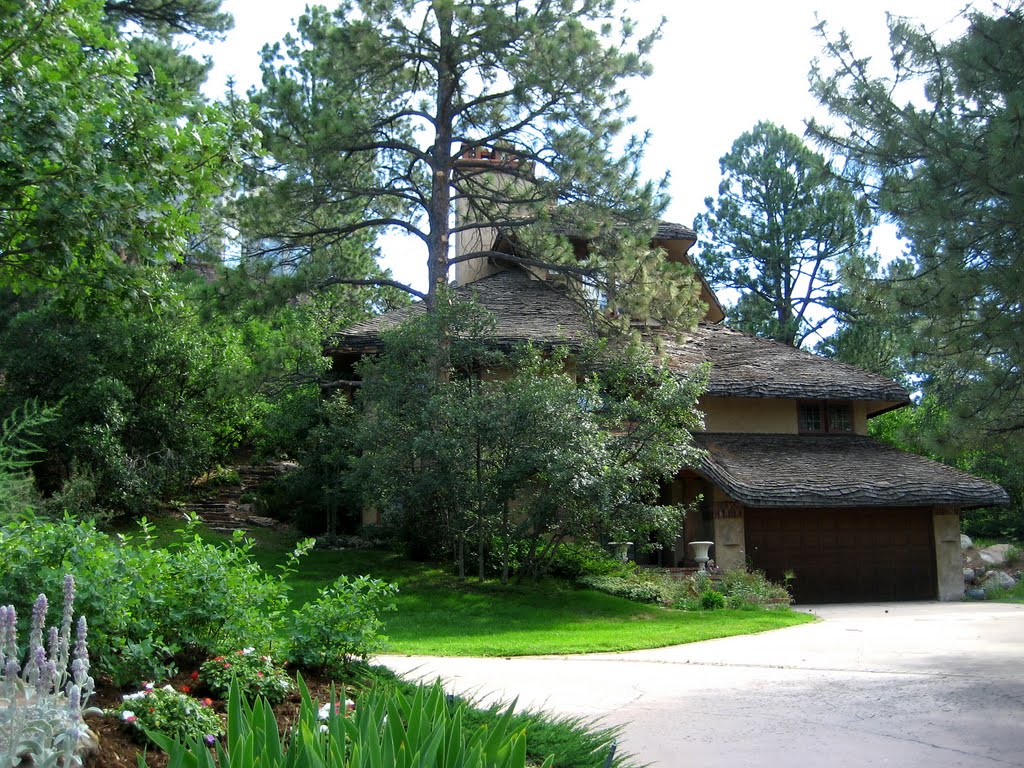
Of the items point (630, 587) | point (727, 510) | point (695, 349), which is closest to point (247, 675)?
Result: point (630, 587)

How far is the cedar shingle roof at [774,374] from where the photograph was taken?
23.3m

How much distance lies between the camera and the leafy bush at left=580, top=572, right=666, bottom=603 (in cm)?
1819

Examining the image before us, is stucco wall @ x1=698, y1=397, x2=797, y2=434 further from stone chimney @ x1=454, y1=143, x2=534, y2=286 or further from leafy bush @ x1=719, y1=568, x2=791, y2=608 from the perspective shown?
stone chimney @ x1=454, y1=143, x2=534, y2=286

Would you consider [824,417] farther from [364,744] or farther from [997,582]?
[364,744]

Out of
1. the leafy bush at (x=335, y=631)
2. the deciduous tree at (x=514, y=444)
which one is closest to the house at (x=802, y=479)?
the deciduous tree at (x=514, y=444)

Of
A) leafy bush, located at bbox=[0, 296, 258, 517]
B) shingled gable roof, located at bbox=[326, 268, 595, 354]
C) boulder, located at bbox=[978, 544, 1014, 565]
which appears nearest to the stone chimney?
shingled gable roof, located at bbox=[326, 268, 595, 354]

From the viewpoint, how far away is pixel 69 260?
27.1ft

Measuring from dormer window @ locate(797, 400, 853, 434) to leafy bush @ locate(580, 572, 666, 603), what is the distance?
782 cm

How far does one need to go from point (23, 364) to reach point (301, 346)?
5949 millimetres

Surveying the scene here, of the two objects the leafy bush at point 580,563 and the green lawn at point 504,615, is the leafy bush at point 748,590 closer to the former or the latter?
the green lawn at point 504,615

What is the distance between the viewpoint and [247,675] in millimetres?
5484

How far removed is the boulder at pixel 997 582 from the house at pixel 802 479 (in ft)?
5.23

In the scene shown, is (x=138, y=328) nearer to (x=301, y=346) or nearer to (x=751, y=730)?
(x=301, y=346)

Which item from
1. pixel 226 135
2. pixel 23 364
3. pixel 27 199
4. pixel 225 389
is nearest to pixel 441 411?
pixel 225 389
